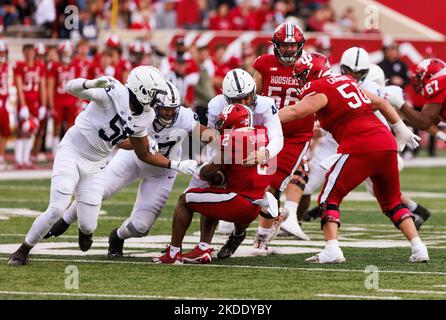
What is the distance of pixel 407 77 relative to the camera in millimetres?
21250

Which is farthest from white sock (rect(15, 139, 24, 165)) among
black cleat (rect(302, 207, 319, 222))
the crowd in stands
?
black cleat (rect(302, 207, 319, 222))

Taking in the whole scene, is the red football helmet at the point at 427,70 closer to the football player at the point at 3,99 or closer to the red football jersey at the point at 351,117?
the red football jersey at the point at 351,117

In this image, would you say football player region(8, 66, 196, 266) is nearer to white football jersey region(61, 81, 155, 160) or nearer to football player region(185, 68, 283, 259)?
white football jersey region(61, 81, 155, 160)

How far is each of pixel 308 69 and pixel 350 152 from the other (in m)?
1.34

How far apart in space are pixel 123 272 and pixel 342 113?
2062 millimetres

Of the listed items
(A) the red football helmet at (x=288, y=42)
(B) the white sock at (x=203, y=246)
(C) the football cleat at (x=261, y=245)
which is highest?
(A) the red football helmet at (x=288, y=42)

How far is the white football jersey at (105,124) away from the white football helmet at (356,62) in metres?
1.98

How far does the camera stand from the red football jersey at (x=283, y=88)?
10.1 m

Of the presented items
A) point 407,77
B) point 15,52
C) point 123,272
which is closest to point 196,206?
point 123,272

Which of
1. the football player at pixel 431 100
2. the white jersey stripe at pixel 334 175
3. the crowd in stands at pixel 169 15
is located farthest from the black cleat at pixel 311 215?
the crowd in stands at pixel 169 15

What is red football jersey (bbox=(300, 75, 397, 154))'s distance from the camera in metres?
8.86

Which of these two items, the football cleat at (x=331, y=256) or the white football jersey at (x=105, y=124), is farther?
the football cleat at (x=331, y=256)

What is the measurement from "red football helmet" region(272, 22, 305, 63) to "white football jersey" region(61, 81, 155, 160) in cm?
175

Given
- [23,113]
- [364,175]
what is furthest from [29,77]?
[364,175]
